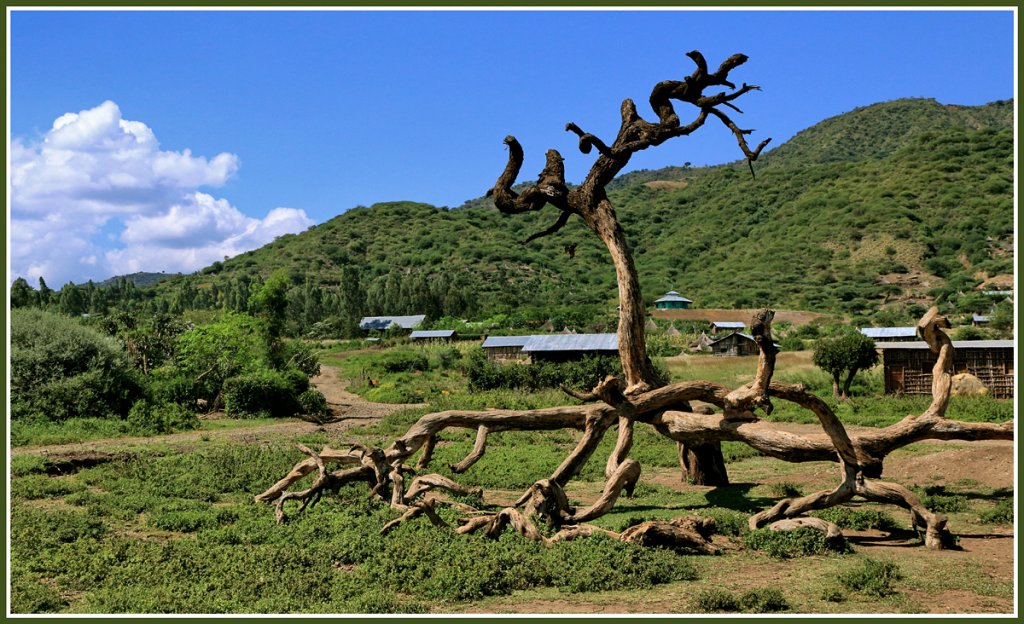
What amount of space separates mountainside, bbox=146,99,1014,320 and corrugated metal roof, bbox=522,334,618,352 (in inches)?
1156

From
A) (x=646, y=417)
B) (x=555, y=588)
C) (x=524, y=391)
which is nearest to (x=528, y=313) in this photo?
(x=524, y=391)

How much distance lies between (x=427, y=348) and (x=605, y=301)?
3023cm

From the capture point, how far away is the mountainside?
70.2 m

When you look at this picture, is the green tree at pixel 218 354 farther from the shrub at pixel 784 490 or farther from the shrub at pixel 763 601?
the shrub at pixel 763 601

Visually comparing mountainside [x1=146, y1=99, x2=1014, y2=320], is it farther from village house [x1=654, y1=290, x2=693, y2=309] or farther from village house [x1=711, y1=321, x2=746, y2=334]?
village house [x1=711, y1=321, x2=746, y2=334]

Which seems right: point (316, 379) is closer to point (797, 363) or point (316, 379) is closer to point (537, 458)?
point (797, 363)

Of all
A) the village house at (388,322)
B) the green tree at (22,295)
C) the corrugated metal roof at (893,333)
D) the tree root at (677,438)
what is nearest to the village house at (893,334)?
the corrugated metal roof at (893,333)

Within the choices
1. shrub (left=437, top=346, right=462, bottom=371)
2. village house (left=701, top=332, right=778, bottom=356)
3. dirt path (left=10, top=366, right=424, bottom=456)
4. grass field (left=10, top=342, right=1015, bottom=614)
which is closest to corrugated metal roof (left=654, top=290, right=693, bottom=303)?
village house (left=701, top=332, right=778, bottom=356)

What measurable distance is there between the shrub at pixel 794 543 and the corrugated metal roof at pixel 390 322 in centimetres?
5939

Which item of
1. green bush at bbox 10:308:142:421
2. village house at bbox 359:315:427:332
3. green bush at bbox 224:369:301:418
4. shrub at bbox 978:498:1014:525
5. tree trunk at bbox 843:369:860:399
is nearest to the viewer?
shrub at bbox 978:498:1014:525

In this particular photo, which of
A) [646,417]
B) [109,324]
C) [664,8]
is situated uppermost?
[664,8]

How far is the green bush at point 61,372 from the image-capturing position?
22250 mm

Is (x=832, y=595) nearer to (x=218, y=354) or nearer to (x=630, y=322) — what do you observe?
(x=630, y=322)

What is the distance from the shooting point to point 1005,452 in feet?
47.6
